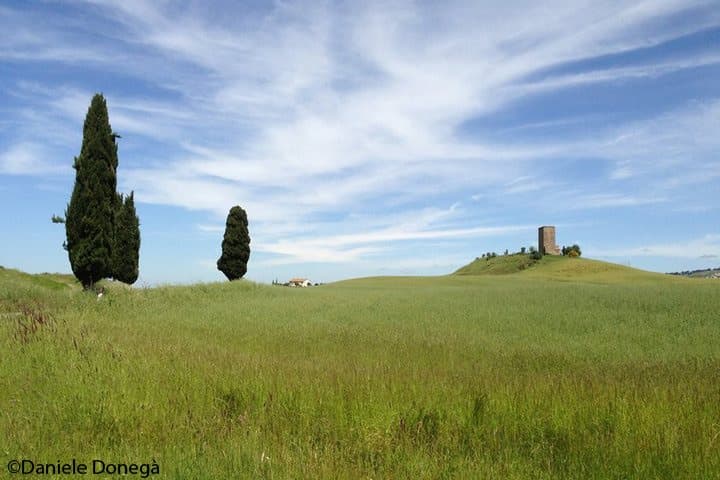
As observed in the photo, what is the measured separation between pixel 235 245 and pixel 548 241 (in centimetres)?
5233

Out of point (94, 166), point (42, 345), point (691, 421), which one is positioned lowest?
point (691, 421)

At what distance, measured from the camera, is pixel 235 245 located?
137 feet

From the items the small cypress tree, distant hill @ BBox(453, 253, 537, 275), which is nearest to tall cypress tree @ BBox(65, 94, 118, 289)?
the small cypress tree

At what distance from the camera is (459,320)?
1558 centimetres

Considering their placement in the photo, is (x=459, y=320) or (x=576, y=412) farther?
(x=459, y=320)

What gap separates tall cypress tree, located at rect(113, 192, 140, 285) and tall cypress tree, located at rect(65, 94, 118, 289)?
1051 centimetres

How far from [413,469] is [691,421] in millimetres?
3354

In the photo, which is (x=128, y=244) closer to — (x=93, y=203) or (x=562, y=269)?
(x=93, y=203)

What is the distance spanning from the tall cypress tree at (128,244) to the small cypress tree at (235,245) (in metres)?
6.67

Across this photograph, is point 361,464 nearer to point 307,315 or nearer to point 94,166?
point 307,315

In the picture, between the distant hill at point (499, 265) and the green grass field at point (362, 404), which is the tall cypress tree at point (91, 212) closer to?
the green grass field at point (362, 404)

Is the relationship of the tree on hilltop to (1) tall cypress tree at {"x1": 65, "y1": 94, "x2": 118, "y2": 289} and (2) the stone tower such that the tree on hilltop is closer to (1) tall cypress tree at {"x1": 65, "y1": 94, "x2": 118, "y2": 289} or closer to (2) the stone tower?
(1) tall cypress tree at {"x1": 65, "y1": 94, "x2": 118, "y2": 289}

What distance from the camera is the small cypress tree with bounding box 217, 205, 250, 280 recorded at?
137 ft

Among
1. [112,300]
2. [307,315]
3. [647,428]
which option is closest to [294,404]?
[647,428]
